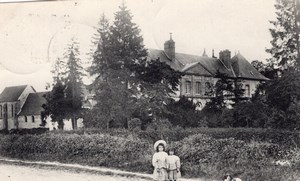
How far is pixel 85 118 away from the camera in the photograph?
25.4m

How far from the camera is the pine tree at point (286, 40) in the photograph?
16438 millimetres

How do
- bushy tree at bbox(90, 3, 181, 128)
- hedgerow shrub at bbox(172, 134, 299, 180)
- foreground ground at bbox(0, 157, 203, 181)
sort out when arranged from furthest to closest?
bushy tree at bbox(90, 3, 181, 128) < foreground ground at bbox(0, 157, 203, 181) < hedgerow shrub at bbox(172, 134, 299, 180)

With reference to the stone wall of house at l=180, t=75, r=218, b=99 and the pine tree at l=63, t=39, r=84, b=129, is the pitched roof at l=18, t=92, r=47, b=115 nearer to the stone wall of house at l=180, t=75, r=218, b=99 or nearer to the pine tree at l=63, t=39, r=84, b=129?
the pine tree at l=63, t=39, r=84, b=129

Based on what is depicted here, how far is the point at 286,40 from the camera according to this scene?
745 inches

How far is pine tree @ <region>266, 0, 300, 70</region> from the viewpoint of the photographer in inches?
647

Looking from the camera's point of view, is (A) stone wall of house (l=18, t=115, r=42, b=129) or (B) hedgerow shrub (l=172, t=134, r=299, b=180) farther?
(A) stone wall of house (l=18, t=115, r=42, b=129)

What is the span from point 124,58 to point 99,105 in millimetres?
3006

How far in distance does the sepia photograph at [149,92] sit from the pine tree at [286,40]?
5 centimetres

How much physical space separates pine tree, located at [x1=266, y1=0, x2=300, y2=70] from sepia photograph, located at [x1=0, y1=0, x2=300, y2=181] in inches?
2.0

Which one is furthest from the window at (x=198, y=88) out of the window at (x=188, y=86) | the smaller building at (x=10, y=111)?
the smaller building at (x=10, y=111)

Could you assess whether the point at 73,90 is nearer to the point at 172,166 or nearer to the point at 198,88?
the point at 198,88

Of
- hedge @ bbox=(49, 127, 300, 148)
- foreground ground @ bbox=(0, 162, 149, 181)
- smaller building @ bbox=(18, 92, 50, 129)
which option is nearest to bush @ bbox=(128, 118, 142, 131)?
hedge @ bbox=(49, 127, 300, 148)

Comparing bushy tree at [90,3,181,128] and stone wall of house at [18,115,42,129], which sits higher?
bushy tree at [90,3,181,128]

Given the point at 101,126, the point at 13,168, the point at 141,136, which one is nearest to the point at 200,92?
the point at 101,126
